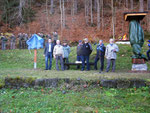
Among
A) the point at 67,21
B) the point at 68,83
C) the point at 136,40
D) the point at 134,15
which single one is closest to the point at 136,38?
the point at 136,40

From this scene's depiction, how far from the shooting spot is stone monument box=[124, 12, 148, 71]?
32.3ft

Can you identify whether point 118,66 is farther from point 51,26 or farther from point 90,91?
point 51,26

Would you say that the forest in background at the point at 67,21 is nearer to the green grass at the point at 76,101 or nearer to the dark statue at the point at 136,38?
the dark statue at the point at 136,38

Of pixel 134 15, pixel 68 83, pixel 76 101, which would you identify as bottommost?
pixel 76 101

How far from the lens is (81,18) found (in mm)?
34375

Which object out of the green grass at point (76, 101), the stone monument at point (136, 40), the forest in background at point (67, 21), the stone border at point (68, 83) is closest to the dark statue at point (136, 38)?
the stone monument at point (136, 40)

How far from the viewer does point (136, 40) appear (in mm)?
10086

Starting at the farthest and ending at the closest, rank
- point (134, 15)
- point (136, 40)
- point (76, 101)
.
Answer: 1. point (136, 40)
2. point (134, 15)
3. point (76, 101)

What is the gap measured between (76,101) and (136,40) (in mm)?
6312

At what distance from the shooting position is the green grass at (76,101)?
4.71 meters

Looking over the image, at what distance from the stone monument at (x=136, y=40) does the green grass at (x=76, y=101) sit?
409 cm

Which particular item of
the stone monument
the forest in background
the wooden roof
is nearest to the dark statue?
the stone monument

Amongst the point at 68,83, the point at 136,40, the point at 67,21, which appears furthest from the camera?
the point at 67,21

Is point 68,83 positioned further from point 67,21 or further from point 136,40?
point 67,21
